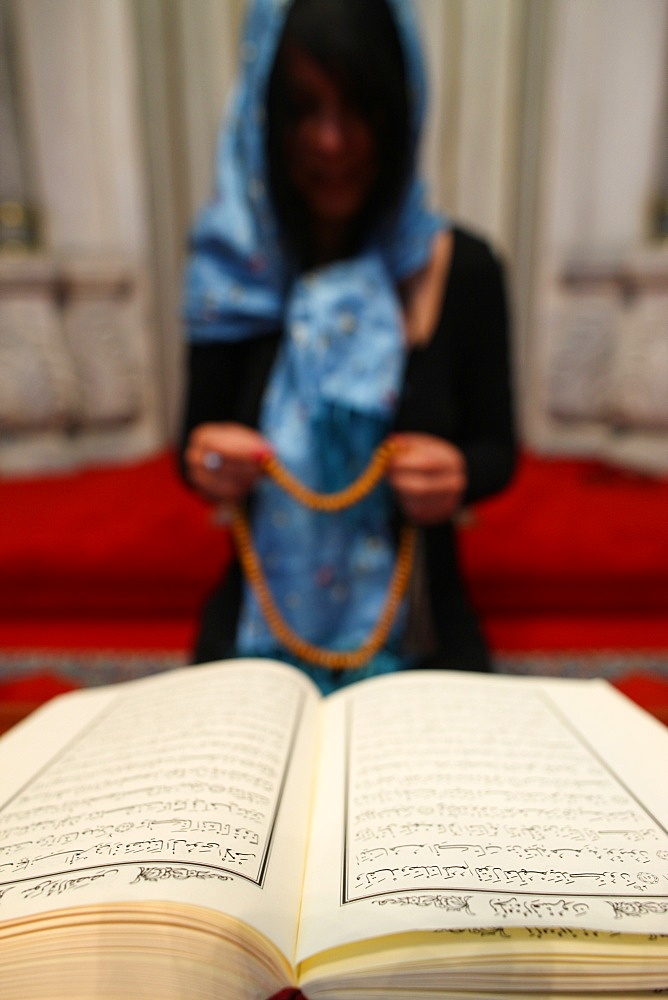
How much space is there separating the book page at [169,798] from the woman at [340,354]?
28cm

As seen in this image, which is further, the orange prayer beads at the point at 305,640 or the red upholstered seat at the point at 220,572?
the red upholstered seat at the point at 220,572

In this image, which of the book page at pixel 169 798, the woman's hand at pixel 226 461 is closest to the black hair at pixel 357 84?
the woman's hand at pixel 226 461

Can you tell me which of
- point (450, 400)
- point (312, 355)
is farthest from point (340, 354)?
point (450, 400)

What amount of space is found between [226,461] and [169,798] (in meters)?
0.40

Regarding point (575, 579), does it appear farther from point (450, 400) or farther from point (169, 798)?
point (169, 798)

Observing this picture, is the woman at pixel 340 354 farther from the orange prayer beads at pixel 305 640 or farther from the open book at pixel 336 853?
the open book at pixel 336 853

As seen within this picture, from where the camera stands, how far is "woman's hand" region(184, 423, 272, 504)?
649 mm

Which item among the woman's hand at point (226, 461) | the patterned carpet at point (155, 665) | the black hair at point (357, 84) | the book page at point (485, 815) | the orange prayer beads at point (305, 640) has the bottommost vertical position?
the patterned carpet at point (155, 665)

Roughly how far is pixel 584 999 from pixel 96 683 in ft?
2.99

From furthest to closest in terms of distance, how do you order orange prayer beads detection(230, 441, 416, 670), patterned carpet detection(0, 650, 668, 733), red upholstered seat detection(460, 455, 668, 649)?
1. red upholstered seat detection(460, 455, 668, 649)
2. patterned carpet detection(0, 650, 668, 733)
3. orange prayer beads detection(230, 441, 416, 670)

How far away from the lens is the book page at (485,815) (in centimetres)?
24

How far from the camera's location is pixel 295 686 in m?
0.44

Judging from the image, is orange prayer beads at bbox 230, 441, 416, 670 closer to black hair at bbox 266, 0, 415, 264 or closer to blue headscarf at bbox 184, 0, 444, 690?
blue headscarf at bbox 184, 0, 444, 690

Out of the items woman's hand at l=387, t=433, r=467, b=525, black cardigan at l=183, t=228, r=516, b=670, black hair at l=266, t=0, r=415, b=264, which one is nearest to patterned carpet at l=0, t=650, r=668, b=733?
black cardigan at l=183, t=228, r=516, b=670
